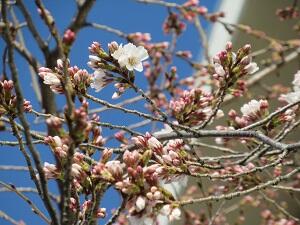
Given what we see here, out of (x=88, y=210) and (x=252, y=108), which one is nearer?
(x=88, y=210)

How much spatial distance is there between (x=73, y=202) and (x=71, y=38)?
61 cm

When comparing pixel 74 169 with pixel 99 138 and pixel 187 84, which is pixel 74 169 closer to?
pixel 99 138

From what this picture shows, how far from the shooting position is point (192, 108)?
1.68m

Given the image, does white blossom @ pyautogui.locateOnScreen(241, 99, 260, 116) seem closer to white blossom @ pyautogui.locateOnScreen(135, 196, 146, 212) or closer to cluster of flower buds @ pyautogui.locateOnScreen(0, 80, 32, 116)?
white blossom @ pyautogui.locateOnScreen(135, 196, 146, 212)

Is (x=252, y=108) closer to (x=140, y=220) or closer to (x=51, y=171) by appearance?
(x=140, y=220)

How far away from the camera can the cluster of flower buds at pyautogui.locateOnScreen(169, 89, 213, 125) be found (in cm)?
167

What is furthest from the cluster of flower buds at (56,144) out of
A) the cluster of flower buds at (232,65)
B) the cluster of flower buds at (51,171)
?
the cluster of flower buds at (232,65)

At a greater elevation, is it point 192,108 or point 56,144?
point 192,108

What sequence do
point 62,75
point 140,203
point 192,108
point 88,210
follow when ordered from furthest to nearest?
point 192,108 → point 62,75 → point 88,210 → point 140,203

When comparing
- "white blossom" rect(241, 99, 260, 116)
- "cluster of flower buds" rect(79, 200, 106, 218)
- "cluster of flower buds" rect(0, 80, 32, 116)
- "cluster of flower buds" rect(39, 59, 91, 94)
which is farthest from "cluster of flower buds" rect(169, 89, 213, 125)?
"cluster of flower buds" rect(0, 80, 32, 116)

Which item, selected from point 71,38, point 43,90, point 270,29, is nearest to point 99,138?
point 71,38

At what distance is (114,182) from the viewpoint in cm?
119

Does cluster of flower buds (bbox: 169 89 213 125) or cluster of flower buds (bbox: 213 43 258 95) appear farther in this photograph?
cluster of flower buds (bbox: 169 89 213 125)

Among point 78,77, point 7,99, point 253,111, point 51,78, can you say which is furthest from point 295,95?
point 7,99
